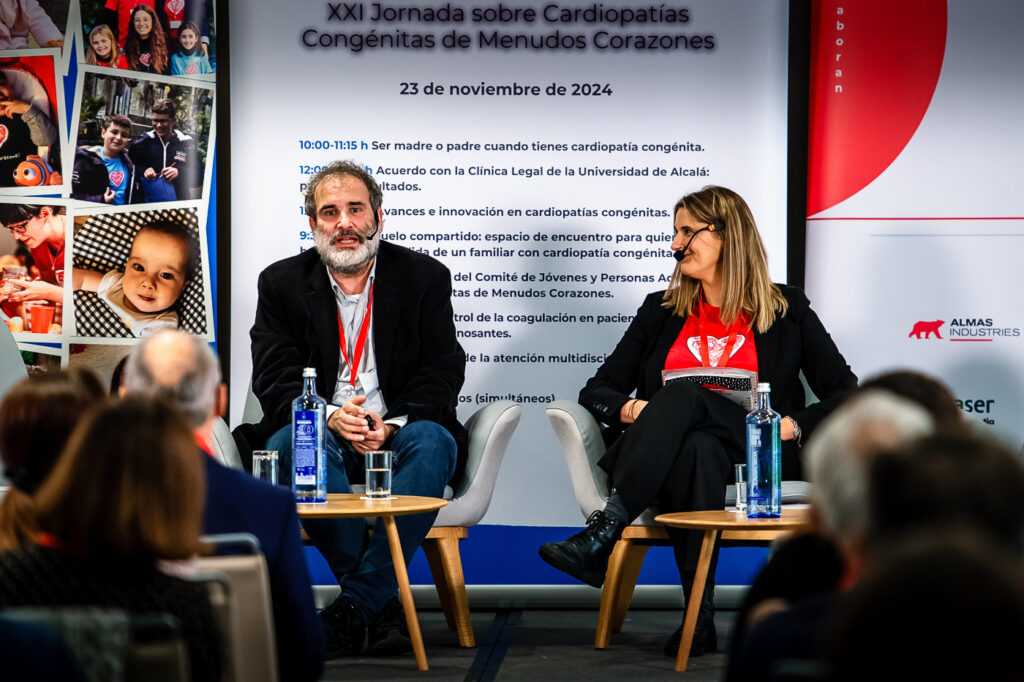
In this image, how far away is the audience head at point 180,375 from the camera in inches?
89.0

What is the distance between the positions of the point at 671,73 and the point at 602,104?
31 centimetres

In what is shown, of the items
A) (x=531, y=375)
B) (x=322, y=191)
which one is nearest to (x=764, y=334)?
(x=531, y=375)

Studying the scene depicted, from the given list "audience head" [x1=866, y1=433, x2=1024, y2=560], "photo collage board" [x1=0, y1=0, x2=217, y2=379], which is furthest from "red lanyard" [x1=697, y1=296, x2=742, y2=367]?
"audience head" [x1=866, y1=433, x2=1024, y2=560]

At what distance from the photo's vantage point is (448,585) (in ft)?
13.9

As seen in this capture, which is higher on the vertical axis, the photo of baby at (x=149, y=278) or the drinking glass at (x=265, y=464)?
the photo of baby at (x=149, y=278)

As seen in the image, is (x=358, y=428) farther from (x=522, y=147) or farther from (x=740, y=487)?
(x=522, y=147)

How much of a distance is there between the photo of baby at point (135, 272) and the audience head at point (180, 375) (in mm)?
2967

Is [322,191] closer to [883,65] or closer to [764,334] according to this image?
[764,334]

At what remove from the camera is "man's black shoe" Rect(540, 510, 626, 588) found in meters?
3.96

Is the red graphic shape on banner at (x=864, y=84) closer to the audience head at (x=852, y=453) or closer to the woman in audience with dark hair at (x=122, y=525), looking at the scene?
the audience head at (x=852, y=453)

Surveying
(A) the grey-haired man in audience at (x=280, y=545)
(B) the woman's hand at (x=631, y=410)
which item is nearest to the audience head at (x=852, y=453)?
(A) the grey-haired man in audience at (x=280, y=545)

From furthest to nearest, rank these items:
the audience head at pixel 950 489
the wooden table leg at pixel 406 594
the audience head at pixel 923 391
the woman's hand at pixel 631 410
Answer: the woman's hand at pixel 631 410, the wooden table leg at pixel 406 594, the audience head at pixel 923 391, the audience head at pixel 950 489

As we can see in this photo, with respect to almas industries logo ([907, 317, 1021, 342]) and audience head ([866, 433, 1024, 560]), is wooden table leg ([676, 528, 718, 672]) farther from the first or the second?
audience head ([866, 433, 1024, 560])

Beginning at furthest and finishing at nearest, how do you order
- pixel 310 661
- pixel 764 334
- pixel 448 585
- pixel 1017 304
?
pixel 1017 304 → pixel 764 334 → pixel 448 585 → pixel 310 661
